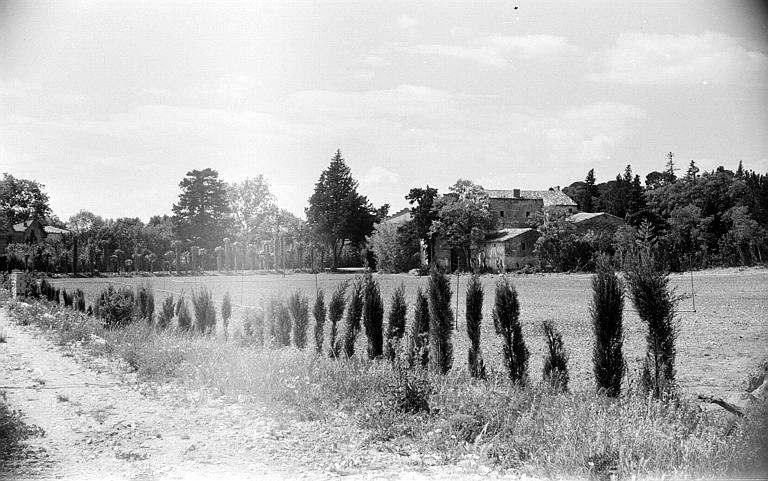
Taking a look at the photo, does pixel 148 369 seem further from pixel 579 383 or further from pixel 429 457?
pixel 579 383

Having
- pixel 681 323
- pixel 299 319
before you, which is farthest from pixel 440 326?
pixel 681 323

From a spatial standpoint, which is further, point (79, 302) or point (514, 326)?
point (79, 302)

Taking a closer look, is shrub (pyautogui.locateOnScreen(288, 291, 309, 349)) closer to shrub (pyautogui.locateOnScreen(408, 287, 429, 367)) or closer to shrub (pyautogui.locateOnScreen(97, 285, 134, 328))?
shrub (pyautogui.locateOnScreen(408, 287, 429, 367))

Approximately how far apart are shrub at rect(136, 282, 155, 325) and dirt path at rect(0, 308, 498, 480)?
8163 millimetres

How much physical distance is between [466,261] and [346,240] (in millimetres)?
23081

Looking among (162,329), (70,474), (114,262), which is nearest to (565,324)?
(162,329)

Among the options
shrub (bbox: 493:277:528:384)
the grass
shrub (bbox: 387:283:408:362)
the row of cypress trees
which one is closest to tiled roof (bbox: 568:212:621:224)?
the grass

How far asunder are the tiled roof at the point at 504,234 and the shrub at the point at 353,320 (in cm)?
3516

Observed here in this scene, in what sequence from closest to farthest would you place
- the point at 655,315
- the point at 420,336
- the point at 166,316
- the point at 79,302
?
the point at 655,315 < the point at 420,336 < the point at 166,316 < the point at 79,302

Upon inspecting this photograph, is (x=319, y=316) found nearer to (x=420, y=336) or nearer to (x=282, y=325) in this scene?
(x=282, y=325)

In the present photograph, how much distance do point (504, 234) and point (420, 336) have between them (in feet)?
127

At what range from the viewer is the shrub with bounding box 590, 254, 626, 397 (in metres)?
6.95

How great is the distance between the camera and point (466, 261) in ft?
155

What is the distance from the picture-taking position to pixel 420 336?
8.89 meters
